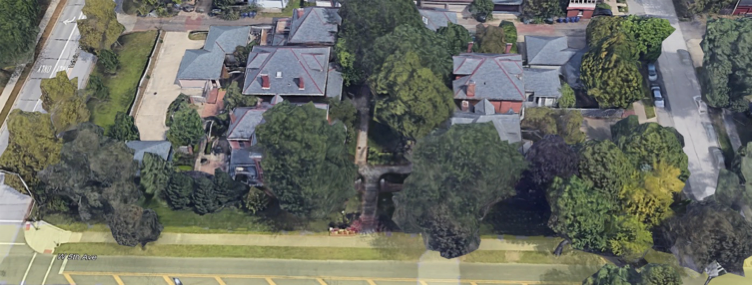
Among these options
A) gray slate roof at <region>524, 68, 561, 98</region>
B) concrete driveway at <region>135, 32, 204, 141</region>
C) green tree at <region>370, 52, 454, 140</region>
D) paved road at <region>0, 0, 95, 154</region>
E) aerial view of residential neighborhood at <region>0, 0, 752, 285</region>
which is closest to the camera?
aerial view of residential neighborhood at <region>0, 0, 752, 285</region>

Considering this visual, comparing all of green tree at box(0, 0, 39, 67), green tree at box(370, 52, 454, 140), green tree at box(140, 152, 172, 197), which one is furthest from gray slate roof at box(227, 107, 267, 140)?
green tree at box(0, 0, 39, 67)

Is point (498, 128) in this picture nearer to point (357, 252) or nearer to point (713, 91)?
point (357, 252)

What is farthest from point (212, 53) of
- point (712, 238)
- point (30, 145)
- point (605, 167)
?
point (712, 238)

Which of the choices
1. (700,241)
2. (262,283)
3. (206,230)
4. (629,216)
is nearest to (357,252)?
(262,283)

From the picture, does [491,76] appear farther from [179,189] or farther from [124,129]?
[124,129]

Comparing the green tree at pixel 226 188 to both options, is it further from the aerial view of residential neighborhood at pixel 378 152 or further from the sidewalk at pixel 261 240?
the sidewalk at pixel 261 240

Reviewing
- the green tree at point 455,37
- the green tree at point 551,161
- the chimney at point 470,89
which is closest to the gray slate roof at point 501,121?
the chimney at point 470,89

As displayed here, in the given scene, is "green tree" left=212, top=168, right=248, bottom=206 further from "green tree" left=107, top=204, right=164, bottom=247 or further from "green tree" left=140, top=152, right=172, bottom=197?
"green tree" left=107, top=204, right=164, bottom=247
